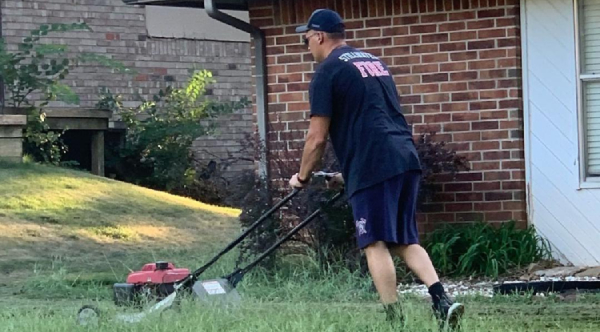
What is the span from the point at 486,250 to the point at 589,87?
1.54 m

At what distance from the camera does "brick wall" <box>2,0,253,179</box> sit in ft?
55.8

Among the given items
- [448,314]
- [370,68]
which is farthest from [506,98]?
[448,314]

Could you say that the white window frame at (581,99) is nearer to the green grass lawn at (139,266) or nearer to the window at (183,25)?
the green grass lawn at (139,266)

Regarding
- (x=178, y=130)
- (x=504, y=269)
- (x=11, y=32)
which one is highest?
(x=11, y=32)

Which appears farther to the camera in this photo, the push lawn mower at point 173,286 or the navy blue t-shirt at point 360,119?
the push lawn mower at point 173,286

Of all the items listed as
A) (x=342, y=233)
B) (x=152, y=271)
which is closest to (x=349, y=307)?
(x=152, y=271)

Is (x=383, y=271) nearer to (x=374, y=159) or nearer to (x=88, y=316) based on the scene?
(x=374, y=159)

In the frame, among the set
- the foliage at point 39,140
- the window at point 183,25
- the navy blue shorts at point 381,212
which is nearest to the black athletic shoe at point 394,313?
the navy blue shorts at point 381,212

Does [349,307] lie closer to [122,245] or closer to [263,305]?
[263,305]

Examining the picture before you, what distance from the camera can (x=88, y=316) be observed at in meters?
7.20

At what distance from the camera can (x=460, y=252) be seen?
400 inches

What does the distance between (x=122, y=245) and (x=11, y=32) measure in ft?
17.8

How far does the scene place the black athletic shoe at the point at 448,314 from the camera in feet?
21.4

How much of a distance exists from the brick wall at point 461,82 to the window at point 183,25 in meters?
7.22
